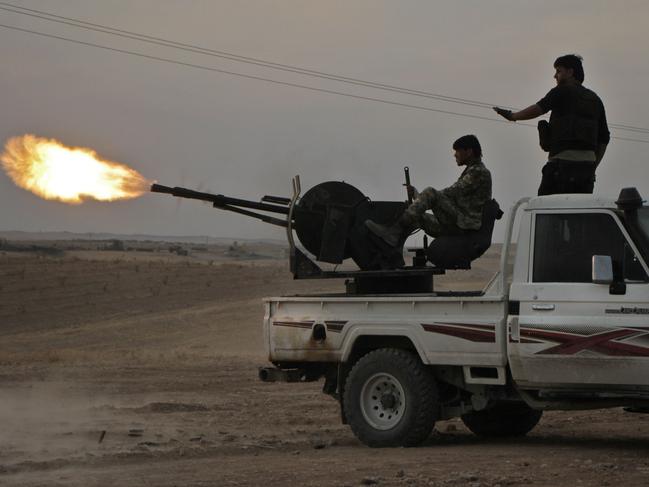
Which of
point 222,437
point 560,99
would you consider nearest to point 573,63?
point 560,99

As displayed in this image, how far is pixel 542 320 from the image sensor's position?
37.0 feet

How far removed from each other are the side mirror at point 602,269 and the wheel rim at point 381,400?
237 cm

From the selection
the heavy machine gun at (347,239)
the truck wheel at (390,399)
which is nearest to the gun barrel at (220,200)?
the heavy machine gun at (347,239)

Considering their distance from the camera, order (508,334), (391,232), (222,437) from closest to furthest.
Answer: (508,334) < (391,232) < (222,437)

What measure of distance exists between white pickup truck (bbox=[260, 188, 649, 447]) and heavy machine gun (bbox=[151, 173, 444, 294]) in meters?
0.45

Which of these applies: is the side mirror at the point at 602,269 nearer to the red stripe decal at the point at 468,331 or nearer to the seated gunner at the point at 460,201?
the red stripe decal at the point at 468,331

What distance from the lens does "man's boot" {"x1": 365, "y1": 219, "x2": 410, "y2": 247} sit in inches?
515

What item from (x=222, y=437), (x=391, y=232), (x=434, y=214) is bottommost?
(x=222, y=437)

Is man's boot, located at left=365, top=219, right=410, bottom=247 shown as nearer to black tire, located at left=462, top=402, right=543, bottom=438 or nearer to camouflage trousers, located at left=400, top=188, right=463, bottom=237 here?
camouflage trousers, located at left=400, top=188, right=463, bottom=237

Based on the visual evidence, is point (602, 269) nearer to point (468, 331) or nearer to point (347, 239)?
point (468, 331)

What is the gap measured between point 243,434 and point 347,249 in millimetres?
2270

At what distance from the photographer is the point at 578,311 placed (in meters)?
11.1

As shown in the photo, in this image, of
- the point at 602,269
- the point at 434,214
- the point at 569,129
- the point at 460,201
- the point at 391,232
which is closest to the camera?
the point at 602,269

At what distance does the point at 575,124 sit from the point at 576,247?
1513mm
